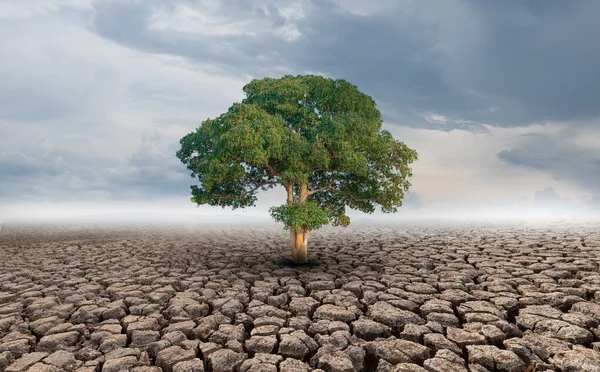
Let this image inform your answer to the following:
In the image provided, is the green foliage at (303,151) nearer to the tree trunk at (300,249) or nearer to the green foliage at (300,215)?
the green foliage at (300,215)

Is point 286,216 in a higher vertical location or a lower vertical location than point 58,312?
higher

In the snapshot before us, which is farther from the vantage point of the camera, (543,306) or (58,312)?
(58,312)

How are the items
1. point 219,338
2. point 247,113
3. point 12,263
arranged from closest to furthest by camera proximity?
1. point 219,338
2. point 247,113
3. point 12,263

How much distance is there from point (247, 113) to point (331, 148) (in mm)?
1987

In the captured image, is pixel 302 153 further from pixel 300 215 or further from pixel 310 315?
pixel 310 315

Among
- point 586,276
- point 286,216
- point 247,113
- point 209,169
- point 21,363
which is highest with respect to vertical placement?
point 247,113

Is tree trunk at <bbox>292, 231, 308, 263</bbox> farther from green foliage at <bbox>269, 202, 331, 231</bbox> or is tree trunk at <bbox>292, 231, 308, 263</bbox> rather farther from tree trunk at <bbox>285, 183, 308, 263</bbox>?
green foliage at <bbox>269, 202, 331, 231</bbox>

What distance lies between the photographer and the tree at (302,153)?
29.7ft

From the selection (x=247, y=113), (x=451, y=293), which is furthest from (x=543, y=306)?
(x=247, y=113)

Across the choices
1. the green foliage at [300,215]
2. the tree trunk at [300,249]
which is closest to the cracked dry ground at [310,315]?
the tree trunk at [300,249]

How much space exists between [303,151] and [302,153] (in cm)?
9

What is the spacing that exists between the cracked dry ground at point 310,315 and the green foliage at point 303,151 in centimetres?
169

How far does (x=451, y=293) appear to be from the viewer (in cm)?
718

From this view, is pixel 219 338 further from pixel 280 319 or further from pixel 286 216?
pixel 286 216
